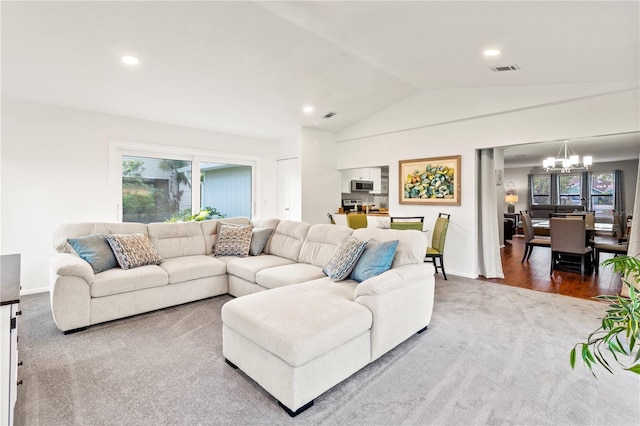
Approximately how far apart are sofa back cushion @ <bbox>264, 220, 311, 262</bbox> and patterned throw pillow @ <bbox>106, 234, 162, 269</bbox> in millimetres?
1385

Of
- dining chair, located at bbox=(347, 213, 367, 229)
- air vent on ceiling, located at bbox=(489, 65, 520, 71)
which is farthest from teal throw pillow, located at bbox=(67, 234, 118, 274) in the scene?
air vent on ceiling, located at bbox=(489, 65, 520, 71)

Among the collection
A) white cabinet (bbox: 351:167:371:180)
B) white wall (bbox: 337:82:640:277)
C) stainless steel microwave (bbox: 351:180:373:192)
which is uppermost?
white wall (bbox: 337:82:640:277)

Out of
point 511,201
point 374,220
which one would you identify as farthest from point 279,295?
point 511,201

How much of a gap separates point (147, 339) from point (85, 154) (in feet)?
10.2

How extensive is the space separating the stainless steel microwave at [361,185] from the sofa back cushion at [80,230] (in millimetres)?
4332

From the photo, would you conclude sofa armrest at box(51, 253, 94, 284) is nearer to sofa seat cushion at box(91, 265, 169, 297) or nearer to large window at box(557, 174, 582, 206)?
sofa seat cushion at box(91, 265, 169, 297)

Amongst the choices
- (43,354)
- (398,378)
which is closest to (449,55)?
(398,378)

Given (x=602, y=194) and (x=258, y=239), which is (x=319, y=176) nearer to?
(x=258, y=239)

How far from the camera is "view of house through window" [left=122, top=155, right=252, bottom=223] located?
5070 millimetres

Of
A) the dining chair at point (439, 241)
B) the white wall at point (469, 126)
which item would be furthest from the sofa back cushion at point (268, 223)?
the white wall at point (469, 126)

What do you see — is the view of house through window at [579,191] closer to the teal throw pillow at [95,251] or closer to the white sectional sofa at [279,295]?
the white sectional sofa at [279,295]

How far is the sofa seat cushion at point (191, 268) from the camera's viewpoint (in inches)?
141

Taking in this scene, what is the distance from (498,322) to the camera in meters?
3.22

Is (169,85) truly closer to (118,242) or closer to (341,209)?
(118,242)
